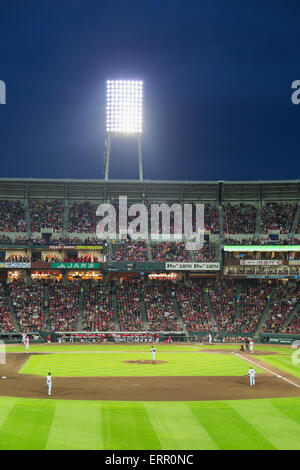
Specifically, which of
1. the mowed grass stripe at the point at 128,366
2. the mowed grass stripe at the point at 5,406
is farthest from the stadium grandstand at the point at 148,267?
the mowed grass stripe at the point at 5,406

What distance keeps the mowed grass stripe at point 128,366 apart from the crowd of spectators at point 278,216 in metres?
30.4

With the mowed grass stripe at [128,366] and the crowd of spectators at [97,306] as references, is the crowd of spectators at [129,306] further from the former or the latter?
the mowed grass stripe at [128,366]

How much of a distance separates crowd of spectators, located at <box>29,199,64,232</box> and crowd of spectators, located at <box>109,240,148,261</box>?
366 inches

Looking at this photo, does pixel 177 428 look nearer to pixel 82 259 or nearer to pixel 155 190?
pixel 82 259

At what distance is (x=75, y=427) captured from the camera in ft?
69.3

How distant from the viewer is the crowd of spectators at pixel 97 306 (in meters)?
59.4

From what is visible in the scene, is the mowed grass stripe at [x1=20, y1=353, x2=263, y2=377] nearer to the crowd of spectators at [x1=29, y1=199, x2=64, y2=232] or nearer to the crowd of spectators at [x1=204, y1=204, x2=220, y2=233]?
the crowd of spectators at [x1=204, y1=204, x2=220, y2=233]

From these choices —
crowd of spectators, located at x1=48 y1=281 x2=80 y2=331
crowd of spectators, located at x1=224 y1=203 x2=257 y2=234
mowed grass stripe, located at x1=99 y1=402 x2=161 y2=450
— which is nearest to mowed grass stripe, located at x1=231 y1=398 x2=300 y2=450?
mowed grass stripe, located at x1=99 y1=402 x2=161 y2=450

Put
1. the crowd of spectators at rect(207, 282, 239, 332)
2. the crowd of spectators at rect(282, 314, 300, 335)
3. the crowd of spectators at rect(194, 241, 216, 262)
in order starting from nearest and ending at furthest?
the crowd of spectators at rect(282, 314, 300, 335), the crowd of spectators at rect(207, 282, 239, 332), the crowd of spectators at rect(194, 241, 216, 262)

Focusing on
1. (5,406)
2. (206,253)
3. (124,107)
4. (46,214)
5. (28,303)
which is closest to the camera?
(5,406)

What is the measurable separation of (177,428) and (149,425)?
4.20 ft

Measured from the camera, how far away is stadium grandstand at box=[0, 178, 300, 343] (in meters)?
59.8

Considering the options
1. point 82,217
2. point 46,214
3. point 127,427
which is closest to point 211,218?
point 82,217

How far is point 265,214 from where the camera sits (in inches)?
2876
